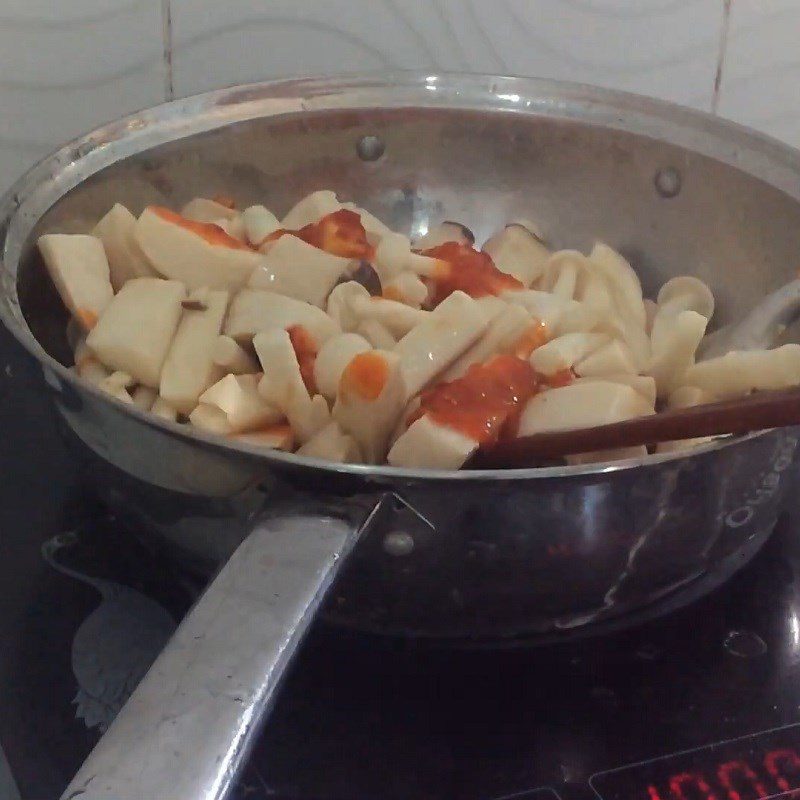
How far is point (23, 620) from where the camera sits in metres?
0.45

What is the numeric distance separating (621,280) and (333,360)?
248mm

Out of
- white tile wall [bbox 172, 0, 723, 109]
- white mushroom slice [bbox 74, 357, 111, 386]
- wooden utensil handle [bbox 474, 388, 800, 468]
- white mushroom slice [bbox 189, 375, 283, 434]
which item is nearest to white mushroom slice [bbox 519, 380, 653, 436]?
wooden utensil handle [bbox 474, 388, 800, 468]

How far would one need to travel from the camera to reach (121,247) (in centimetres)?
59

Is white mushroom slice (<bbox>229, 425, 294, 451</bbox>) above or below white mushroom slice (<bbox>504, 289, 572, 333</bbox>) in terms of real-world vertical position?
below

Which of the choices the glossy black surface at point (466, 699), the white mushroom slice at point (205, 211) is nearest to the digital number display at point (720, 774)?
the glossy black surface at point (466, 699)

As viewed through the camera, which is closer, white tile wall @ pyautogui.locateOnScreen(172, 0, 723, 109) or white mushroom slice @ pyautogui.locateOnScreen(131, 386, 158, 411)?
white mushroom slice @ pyautogui.locateOnScreen(131, 386, 158, 411)

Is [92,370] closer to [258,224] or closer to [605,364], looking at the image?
[258,224]

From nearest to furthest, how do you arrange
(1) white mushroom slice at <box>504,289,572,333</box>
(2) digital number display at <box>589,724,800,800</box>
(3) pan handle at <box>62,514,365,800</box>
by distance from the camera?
(3) pan handle at <box>62,514,365,800</box>, (2) digital number display at <box>589,724,800,800</box>, (1) white mushroom slice at <box>504,289,572,333</box>

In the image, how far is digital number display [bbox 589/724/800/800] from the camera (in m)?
0.37

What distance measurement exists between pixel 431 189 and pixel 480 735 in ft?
1.44

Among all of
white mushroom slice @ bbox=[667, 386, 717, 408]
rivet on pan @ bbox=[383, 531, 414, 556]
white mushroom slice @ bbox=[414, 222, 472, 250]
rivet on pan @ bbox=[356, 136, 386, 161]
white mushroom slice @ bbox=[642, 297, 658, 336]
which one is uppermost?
rivet on pan @ bbox=[356, 136, 386, 161]

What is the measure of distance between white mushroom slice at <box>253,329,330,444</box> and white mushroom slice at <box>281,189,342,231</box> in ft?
0.57

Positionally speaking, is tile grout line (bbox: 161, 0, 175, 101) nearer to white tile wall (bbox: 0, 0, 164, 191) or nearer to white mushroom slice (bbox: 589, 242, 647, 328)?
white tile wall (bbox: 0, 0, 164, 191)

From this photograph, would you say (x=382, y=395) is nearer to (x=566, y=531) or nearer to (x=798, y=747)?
(x=566, y=531)
